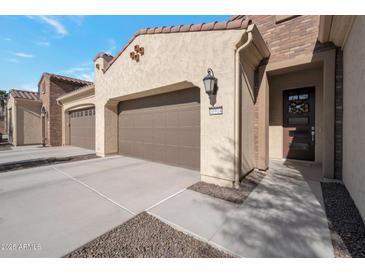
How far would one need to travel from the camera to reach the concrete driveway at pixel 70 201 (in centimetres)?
208

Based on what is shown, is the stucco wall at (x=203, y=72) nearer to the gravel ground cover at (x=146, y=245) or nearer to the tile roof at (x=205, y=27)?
the tile roof at (x=205, y=27)

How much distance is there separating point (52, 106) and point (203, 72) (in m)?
12.9

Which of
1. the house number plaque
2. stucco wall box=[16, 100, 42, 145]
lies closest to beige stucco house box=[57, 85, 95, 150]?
stucco wall box=[16, 100, 42, 145]

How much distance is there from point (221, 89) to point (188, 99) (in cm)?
155


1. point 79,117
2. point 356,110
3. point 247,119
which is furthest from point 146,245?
point 79,117

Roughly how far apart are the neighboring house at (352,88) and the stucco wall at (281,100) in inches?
64.0

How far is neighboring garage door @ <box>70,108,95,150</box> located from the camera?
9703 mm

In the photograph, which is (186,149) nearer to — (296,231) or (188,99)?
(188,99)

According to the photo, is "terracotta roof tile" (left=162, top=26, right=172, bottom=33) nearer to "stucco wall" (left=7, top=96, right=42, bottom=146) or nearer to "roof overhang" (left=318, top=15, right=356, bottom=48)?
"roof overhang" (left=318, top=15, right=356, bottom=48)

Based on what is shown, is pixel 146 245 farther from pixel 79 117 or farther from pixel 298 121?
pixel 79 117

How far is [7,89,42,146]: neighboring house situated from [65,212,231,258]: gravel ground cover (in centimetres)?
1611

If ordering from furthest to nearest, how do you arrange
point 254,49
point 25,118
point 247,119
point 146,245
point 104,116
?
→ point 25,118
point 104,116
point 247,119
point 254,49
point 146,245

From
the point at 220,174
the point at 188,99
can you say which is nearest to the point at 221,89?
the point at 188,99

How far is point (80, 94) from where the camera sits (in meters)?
9.80
